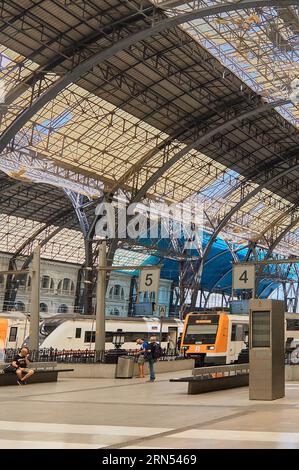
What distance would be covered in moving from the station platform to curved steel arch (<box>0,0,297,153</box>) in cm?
1790

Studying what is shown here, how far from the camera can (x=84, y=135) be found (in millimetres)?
47656

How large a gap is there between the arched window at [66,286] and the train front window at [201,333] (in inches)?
1874

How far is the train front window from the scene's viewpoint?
34438mm

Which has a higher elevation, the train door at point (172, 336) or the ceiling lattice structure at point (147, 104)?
the ceiling lattice structure at point (147, 104)

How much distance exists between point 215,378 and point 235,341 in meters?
17.1

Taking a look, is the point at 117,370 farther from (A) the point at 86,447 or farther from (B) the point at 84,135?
(B) the point at 84,135

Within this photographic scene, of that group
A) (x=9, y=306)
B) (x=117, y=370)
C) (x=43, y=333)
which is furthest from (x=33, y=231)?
(x=117, y=370)

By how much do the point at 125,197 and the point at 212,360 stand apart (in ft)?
77.4

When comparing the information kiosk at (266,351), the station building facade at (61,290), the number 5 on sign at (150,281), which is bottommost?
the information kiosk at (266,351)

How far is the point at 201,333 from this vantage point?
114ft

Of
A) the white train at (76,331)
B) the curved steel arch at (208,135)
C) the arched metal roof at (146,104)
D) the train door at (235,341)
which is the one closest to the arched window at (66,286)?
the arched metal roof at (146,104)

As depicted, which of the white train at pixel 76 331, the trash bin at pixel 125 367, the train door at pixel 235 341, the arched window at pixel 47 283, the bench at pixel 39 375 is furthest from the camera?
the arched window at pixel 47 283

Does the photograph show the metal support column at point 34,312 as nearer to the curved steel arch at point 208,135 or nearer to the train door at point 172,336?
the train door at point 172,336

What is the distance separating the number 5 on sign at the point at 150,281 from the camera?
88.9 feet
